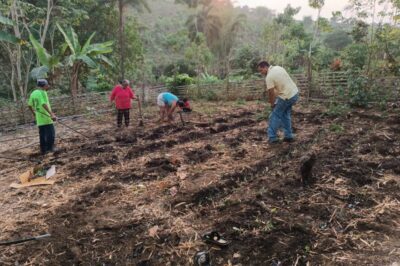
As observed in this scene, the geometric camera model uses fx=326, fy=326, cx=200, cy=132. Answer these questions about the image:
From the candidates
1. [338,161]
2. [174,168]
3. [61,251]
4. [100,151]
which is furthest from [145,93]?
[61,251]

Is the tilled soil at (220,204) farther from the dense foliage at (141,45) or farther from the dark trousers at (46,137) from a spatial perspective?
the dense foliage at (141,45)

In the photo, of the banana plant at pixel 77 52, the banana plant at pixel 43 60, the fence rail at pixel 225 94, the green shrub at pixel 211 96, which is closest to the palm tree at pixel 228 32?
the green shrub at pixel 211 96

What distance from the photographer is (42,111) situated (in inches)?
243

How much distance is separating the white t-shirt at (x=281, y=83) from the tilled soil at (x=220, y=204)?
0.88m

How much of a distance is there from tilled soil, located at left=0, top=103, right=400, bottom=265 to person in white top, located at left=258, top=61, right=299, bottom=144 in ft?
0.97

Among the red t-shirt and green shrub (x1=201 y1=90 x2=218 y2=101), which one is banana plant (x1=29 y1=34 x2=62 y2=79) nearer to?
the red t-shirt

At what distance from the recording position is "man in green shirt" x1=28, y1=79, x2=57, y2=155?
613 centimetres

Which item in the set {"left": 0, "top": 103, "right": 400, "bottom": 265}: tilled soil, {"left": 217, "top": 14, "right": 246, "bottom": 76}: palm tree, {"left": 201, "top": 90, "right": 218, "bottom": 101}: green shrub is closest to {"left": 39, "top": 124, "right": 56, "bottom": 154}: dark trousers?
{"left": 0, "top": 103, "right": 400, "bottom": 265}: tilled soil

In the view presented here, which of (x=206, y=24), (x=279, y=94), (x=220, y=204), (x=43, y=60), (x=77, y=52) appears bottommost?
(x=220, y=204)

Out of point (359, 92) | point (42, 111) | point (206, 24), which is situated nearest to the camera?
point (42, 111)

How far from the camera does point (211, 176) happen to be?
4.41 m

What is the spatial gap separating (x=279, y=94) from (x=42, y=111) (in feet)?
14.5

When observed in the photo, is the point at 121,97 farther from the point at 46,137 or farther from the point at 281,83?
the point at 281,83

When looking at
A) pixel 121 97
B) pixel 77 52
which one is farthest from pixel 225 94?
pixel 121 97
